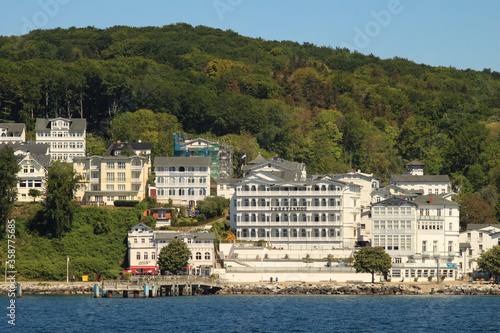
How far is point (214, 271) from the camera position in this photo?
310ft

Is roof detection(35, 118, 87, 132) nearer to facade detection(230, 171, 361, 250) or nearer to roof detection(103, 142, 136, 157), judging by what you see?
roof detection(103, 142, 136, 157)

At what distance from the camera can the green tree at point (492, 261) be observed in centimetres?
9381

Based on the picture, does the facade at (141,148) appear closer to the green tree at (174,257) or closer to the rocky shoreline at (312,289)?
the green tree at (174,257)

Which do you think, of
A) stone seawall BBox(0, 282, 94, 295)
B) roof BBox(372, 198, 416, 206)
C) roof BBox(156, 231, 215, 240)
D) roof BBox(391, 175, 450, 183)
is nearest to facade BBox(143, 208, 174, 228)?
roof BBox(156, 231, 215, 240)

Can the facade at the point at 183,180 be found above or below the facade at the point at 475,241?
above

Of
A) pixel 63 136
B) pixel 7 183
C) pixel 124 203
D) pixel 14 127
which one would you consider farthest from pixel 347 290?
pixel 14 127

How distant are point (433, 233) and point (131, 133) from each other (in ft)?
160

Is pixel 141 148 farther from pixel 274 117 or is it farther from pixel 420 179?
pixel 420 179

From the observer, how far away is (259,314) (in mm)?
76938

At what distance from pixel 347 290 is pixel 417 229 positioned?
13819 mm

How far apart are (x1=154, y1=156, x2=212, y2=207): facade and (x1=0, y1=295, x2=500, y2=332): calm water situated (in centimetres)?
2405

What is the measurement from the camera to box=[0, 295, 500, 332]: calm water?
231 ft

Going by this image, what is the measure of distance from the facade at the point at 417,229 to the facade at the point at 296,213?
13.0ft

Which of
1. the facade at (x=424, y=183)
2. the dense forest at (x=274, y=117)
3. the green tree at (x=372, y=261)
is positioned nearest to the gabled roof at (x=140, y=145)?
the dense forest at (x=274, y=117)
